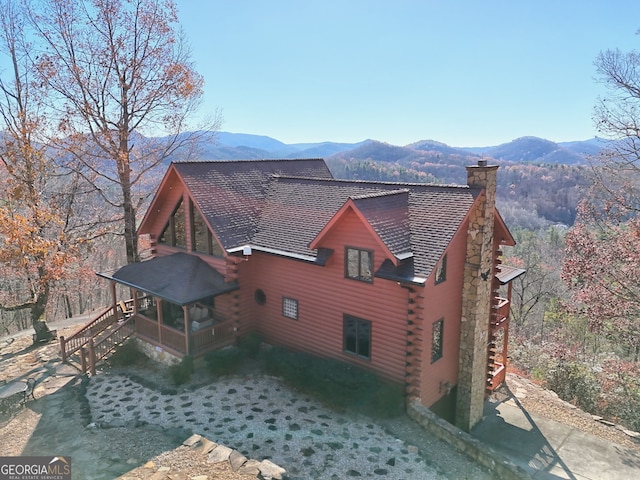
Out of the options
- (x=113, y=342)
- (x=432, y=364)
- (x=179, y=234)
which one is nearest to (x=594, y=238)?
(x=432, y=364)

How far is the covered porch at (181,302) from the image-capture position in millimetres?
14359

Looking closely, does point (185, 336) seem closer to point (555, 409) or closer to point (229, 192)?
point (229, 192)

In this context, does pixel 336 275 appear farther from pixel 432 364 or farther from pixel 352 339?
pixel 432 364

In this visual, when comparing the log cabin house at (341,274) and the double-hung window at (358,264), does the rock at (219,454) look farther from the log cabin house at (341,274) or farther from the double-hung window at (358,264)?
the double-hung window at (358,264)

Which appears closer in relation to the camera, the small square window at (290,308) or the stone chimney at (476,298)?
the stone chimney at (476,298)

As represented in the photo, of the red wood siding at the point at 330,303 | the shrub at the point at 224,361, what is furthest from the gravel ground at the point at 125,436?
the red wood siding at the point at 330,303

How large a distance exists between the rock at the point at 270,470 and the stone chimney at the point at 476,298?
25.7 feet

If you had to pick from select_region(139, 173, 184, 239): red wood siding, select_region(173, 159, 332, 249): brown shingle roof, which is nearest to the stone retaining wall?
select_region(173, 159, 332, 249): brown shingle roof

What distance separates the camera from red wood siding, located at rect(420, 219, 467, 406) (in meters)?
12.7

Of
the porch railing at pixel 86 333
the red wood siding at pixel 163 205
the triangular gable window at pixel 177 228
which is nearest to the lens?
the porch railing at pixel 86 333

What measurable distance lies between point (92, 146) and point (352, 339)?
50.0 ft

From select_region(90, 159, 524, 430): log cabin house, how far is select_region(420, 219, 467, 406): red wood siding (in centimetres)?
7

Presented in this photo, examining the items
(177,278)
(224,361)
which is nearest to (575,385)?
(224,361)

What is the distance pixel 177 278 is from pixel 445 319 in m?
9.19
